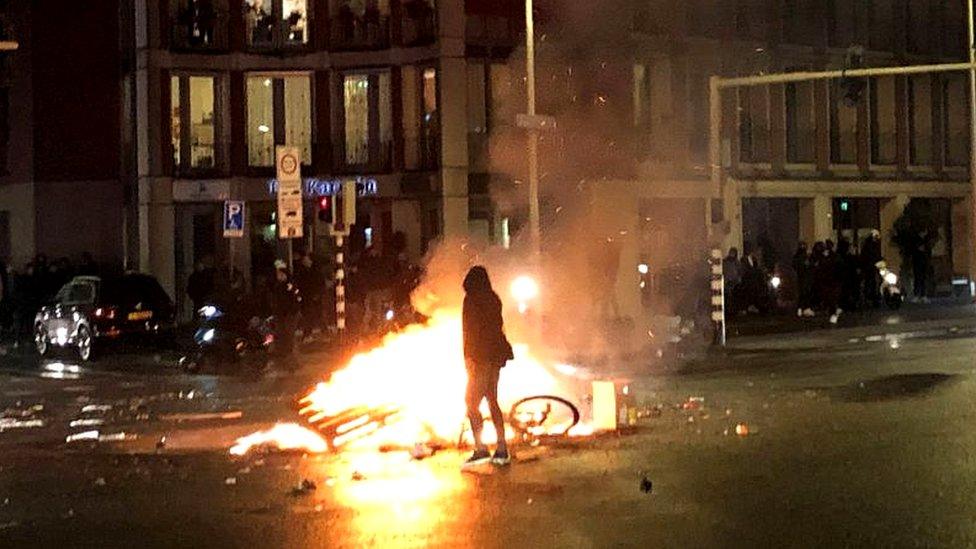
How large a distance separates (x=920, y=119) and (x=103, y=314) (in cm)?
2487

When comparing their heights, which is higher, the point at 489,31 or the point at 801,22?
the point at 801,22

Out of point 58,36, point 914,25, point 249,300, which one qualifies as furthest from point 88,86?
point 914,25

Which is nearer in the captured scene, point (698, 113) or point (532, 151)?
point (532, 151)

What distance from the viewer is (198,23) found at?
33.2 meters

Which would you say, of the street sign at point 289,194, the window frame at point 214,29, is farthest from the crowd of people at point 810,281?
the window frame at point 214,29

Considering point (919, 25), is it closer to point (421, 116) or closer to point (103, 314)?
Result: point (421, 116)

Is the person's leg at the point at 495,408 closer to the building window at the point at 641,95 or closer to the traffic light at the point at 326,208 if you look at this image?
the traffic light at the point at 326,208

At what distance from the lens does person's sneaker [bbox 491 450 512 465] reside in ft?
37.1

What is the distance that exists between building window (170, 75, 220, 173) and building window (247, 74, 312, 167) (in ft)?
2.72

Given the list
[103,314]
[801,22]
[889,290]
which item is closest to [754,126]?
[801,22]

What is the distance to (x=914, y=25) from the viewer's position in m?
39.7

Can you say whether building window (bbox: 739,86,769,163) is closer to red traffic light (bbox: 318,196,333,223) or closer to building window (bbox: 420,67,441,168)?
building window (bbox: 420,67,441,168)

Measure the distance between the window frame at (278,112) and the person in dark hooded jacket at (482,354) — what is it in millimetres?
22643

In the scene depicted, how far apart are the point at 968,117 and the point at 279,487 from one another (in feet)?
111
